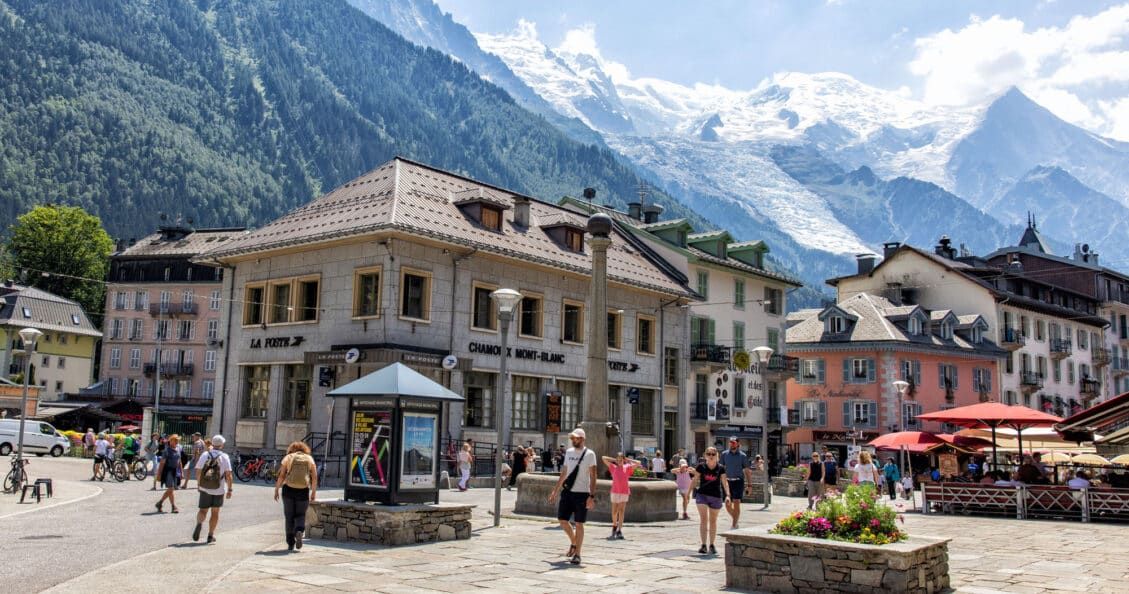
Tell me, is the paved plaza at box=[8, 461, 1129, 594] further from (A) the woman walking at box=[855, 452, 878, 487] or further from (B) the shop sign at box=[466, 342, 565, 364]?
(B) the shop sign at box=[466, 342, 565, 364]

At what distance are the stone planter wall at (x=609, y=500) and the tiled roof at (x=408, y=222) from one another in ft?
39.1

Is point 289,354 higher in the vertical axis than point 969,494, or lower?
higher

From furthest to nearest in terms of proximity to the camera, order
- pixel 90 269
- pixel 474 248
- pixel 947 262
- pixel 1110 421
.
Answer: pixel 90 269, pixel 947 262, pixel 474 248, pixel 1110 421

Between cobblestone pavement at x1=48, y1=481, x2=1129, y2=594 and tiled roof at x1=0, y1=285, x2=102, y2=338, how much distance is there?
211 ft

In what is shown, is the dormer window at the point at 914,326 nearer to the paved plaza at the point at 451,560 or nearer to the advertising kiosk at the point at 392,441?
the paved plaza at the point at 451,560

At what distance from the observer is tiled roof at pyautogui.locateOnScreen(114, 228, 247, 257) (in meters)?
76.3

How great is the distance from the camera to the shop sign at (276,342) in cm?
3200

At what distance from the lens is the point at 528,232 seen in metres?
36.2

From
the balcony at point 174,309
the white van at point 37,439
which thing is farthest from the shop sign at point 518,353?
the balcony at point 174,309

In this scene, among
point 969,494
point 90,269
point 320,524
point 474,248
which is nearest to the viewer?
point 320,524

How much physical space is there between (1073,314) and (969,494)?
5179cm

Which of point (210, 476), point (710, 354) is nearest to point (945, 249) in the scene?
point (710, 354)

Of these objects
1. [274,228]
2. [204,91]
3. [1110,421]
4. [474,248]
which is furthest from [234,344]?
[204,91]

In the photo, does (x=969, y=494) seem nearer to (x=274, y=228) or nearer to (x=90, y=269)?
(x=274, y=228)
